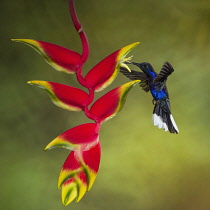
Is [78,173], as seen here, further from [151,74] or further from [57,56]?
[151,74]

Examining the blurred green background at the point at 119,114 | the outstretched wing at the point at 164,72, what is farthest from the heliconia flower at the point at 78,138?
the blurred green background at the point at 119,114

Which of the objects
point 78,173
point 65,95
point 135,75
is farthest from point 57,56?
point 135,75

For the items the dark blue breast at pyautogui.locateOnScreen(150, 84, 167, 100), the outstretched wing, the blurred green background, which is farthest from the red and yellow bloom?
the blurred green background

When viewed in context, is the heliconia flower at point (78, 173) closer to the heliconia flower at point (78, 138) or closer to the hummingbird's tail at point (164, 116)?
the heliconia flower at point (78, 138)

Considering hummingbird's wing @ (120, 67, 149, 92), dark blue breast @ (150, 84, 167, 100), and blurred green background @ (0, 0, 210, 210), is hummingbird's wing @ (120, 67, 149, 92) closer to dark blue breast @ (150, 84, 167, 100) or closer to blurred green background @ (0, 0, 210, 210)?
dark blue breast @ (150, 84, 167, 100)

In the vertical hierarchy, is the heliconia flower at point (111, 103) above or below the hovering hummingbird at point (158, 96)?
below

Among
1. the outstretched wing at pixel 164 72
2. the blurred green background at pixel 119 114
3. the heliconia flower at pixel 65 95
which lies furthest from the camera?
the blurred green background at pixel 119 114

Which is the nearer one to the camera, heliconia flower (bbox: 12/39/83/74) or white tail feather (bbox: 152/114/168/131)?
heliconia flower (bbox: 12/39/83/74)
